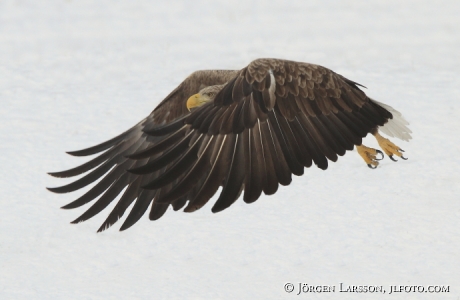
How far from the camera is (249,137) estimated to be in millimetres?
6363

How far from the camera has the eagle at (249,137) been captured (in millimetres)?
6098

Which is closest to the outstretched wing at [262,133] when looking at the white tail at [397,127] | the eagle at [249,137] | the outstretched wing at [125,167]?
the eagle at [249,137]

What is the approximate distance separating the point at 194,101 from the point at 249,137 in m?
0.98

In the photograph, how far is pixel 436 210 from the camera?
8.71 m

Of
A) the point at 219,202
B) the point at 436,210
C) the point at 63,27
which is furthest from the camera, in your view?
the point at 63,27

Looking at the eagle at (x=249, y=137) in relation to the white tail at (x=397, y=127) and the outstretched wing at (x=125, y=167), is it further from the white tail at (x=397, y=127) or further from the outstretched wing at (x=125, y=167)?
the white tail at (x=397, y=127)

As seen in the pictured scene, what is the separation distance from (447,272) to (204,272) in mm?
2050

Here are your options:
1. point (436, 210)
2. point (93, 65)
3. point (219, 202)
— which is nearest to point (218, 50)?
point (93, 65)

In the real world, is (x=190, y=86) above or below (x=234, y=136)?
above

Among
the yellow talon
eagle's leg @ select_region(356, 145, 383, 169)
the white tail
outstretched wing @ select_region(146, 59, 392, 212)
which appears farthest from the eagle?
eagle's leg @ select_region(356, 145, 383, 169)

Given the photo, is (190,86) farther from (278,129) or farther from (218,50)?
(218,50)

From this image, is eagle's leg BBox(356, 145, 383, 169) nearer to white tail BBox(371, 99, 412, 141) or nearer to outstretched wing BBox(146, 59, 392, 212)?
white tail BBox(371, 99, 412, 141)

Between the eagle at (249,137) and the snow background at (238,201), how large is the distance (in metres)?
1.01

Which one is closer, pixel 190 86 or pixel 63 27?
pixel 190 86
